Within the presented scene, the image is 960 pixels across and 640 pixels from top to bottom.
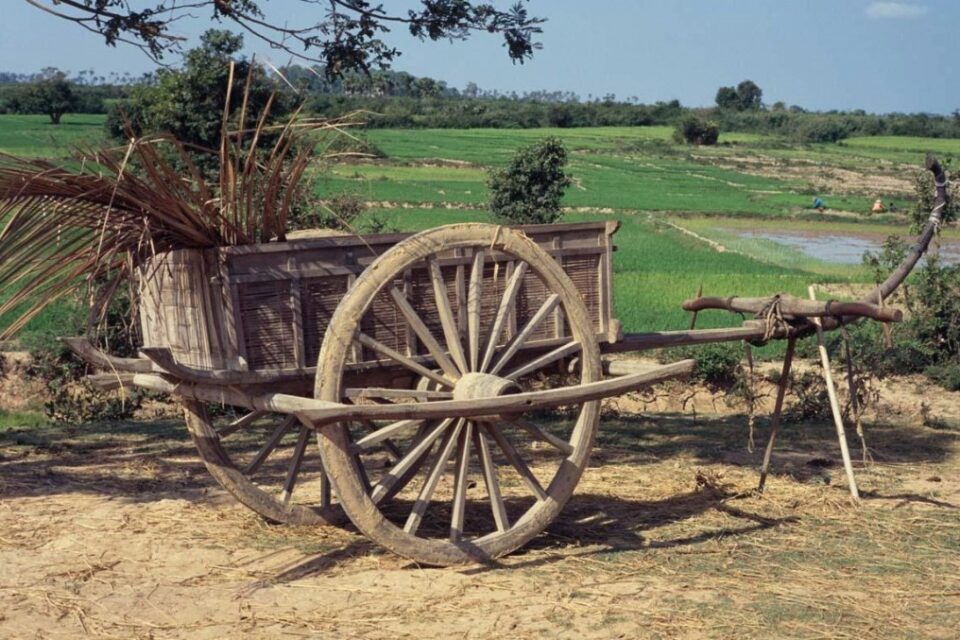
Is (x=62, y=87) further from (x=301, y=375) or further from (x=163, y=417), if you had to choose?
(x=301, y=375)

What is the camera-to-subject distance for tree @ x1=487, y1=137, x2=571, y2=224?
17.4 metres

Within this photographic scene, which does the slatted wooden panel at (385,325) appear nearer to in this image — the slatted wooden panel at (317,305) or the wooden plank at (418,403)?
the slatted wooden panel at (317,305)

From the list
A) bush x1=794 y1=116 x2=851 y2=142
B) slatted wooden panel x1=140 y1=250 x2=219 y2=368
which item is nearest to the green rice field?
slatted wooden panel x1=140 y1=250 x2=219 y2=368

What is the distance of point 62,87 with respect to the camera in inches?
1646

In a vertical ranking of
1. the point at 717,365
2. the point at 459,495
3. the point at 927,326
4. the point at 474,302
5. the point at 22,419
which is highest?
the point at 474,302

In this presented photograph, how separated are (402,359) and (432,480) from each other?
20.7 inches

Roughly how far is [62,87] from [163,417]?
3469cm

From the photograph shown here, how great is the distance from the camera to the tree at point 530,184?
1738 centimetres

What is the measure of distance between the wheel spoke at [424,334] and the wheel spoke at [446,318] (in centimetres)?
4

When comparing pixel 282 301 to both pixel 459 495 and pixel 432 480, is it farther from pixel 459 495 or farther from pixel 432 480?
pixel 459 495

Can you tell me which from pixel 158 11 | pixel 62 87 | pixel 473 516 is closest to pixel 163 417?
pixel 158 11

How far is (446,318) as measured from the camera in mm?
5152

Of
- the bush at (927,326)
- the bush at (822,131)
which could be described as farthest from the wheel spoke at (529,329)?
the bush at (822,131)

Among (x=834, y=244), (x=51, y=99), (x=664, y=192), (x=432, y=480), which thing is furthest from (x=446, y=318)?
(x=51, y=99)
